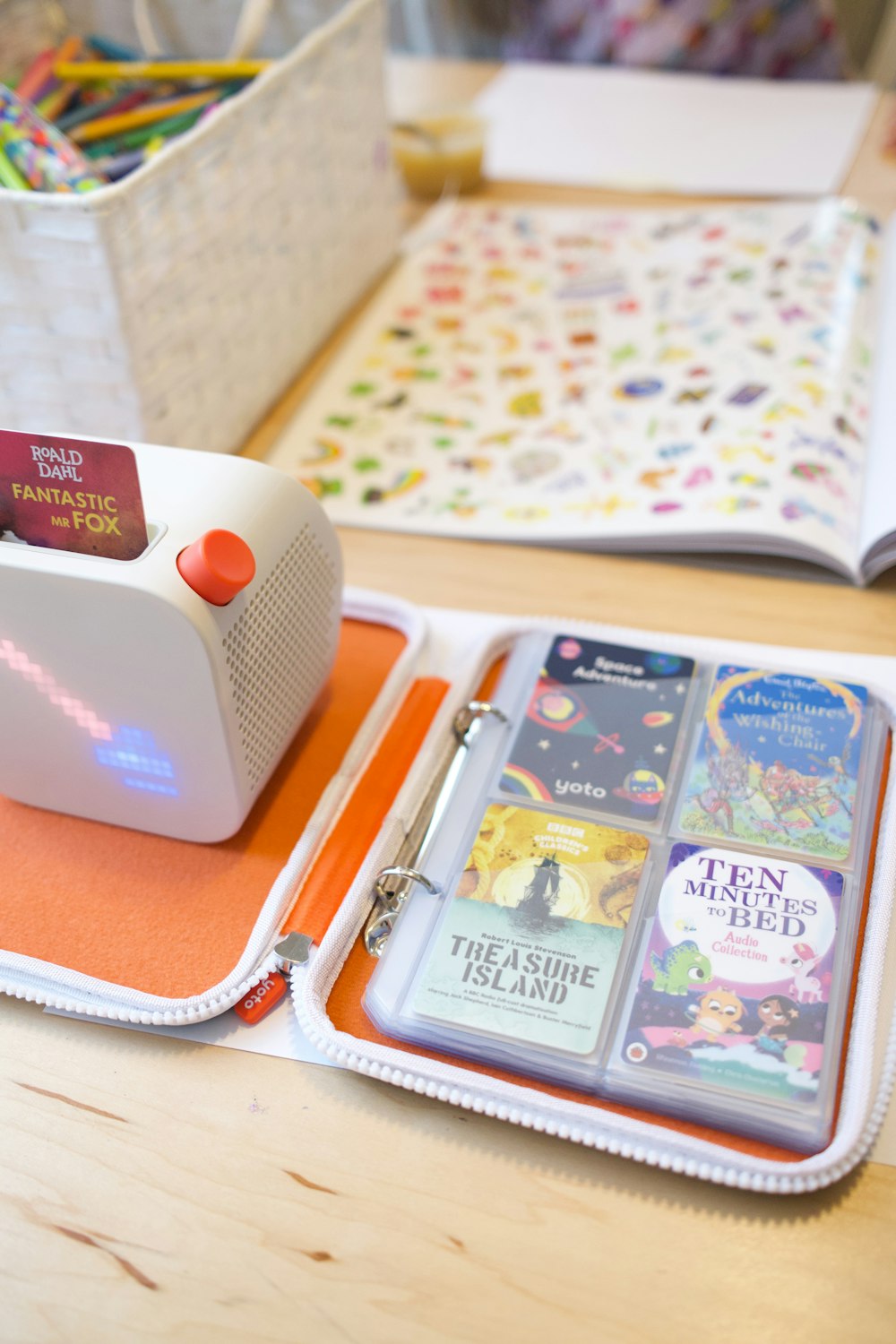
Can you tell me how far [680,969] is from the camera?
1.51 feet

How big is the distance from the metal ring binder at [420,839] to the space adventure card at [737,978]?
11 cm

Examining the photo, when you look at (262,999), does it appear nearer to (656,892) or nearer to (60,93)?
(656,892)

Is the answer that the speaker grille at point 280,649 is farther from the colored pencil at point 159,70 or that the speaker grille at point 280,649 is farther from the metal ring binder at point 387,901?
the colored pencil at point 159,70

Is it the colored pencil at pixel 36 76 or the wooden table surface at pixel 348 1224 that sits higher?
the colored pencil at pixel 36 76

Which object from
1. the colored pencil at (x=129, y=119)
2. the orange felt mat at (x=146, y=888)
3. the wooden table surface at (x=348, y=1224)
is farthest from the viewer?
the colored pencil at (x=129, y=119)

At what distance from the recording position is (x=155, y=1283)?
40 cm

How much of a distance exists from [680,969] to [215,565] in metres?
0.27

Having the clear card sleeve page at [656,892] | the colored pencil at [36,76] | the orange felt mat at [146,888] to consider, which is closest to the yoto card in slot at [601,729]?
the clear card sleeve page at [656,892]

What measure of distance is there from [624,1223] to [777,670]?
1.02 feet

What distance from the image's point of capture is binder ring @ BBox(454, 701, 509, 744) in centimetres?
59

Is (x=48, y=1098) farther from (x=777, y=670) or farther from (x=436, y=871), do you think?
(x=777, y=670)

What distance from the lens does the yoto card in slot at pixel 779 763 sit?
1.70 feet

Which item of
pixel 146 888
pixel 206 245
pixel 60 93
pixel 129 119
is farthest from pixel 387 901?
pixel 60 93

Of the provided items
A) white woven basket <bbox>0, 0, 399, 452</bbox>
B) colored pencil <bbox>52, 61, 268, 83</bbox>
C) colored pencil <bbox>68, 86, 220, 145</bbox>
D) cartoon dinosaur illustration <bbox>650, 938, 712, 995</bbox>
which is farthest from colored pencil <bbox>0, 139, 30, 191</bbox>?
cartoon dinosaur illustration <bbox>650, 938, 712, 995</bbox>
